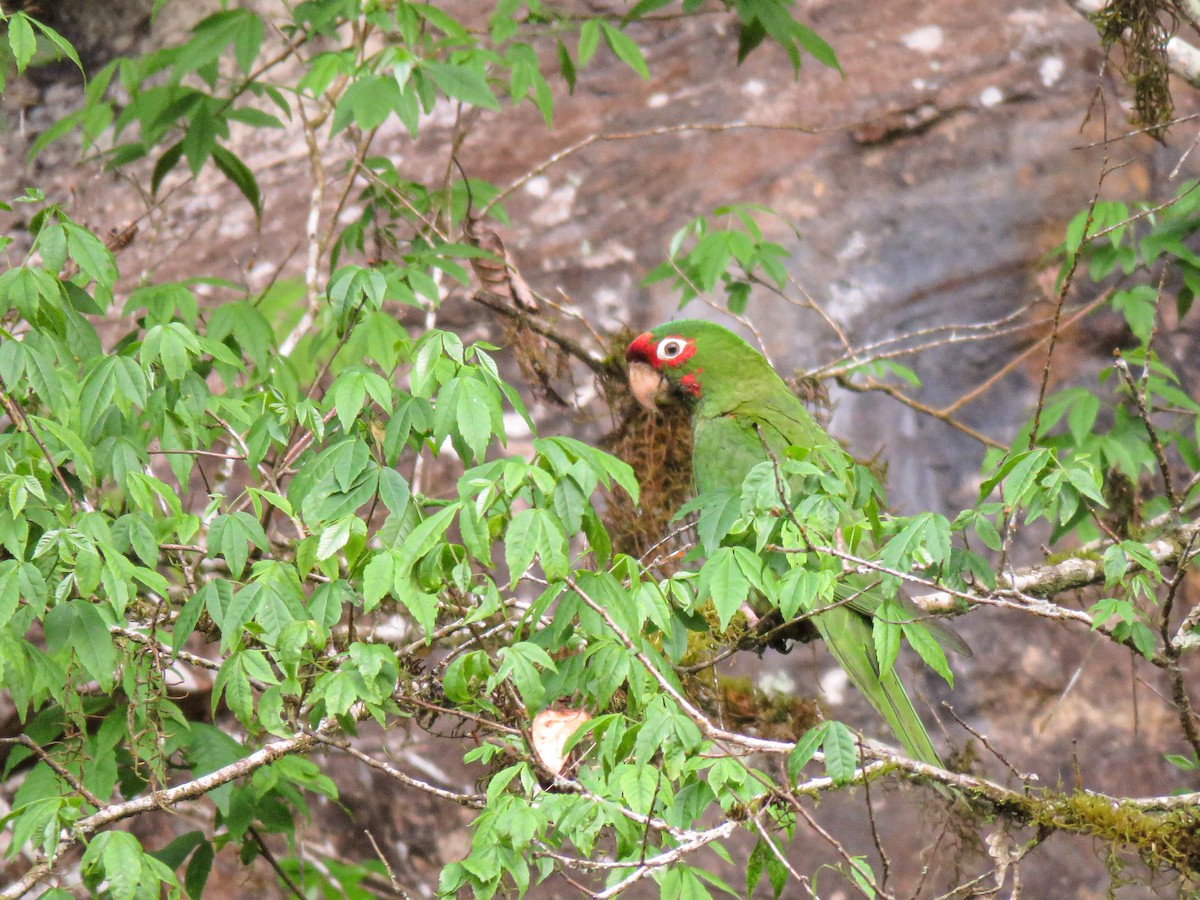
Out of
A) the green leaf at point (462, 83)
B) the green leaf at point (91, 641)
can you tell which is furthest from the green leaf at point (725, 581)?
the green leaf at point (462, 83)

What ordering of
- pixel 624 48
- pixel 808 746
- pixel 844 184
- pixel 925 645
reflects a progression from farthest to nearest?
pixel 844 184
pixel 624 48
pixel 925 645
pixel 808 746

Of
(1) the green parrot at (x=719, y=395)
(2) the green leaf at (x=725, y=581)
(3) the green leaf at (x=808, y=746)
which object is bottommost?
(1) the green parrot at (x=719, y=395)

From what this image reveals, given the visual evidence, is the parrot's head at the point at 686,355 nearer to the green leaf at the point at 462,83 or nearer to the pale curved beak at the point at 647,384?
the pale curved beak at the point at 647,384

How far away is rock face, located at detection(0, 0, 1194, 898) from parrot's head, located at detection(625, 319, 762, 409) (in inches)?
54.3

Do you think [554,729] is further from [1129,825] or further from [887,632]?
[1129,825]

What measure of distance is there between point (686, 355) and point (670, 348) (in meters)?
0.06

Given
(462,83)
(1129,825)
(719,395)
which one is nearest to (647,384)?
(719,395)

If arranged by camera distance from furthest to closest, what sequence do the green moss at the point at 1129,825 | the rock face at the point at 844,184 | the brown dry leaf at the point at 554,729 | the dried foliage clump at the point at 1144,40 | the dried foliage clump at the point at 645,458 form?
the rock face at the point at 844,184, the dried foliage clump at the point at 645,458, the dried foliage clump at the point at 1144,40, the brown dry leaf at the point at 554,729, the green moss at the point at 1129,825

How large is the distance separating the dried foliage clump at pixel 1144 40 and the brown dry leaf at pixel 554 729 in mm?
2419

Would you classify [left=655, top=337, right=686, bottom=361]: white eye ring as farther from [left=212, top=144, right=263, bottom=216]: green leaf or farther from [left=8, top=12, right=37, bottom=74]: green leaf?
[left=8, top=12, right=37, bottom=74]: green leaf

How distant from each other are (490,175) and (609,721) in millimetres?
3987

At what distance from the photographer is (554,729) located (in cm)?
233

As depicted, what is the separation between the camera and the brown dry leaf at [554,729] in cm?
228

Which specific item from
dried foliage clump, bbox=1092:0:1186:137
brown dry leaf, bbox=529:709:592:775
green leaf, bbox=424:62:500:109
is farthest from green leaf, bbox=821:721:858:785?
dried foliage clump, bbox=1092:0:1186:137
